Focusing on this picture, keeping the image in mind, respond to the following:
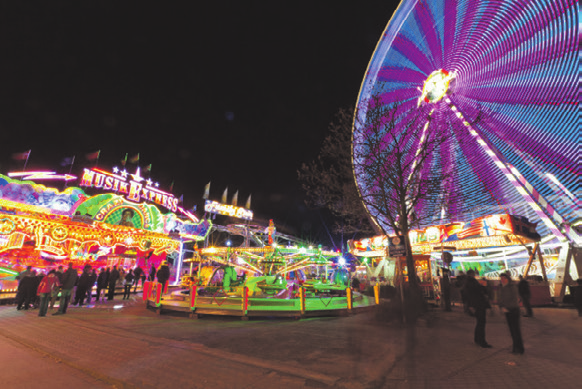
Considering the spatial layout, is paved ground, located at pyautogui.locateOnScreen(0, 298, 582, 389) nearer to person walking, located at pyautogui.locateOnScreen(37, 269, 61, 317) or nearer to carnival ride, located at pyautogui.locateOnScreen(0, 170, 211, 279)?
person walking, located at pyautogui.locateOnScreen(37, 269, 61, 317)

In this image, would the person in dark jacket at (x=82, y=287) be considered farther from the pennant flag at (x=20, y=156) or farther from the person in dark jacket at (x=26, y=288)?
the pennant flag at (x=20, y=156)

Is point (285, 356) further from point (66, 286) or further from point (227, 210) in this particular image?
point (227, 210)

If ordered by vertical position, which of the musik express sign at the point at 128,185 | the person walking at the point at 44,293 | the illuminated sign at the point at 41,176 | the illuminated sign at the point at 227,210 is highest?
the illuminated sign at the point at 227,210

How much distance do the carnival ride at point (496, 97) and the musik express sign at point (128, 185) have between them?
2025 centimetres

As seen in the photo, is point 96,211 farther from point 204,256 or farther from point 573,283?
point 573,283

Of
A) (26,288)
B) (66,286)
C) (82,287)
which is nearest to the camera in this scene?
(66,286)

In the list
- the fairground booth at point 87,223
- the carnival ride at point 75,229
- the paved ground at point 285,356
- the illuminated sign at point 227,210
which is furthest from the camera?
the illuminated sign at point 227,210

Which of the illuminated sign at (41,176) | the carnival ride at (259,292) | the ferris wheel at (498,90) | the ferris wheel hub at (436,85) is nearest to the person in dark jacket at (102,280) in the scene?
the carnival ride at (259,292)

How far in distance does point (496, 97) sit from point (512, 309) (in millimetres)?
15588

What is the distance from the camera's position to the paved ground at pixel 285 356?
3.96 m

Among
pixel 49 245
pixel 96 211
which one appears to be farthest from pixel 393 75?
pixel 49 245

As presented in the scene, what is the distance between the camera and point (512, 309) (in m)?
5.36

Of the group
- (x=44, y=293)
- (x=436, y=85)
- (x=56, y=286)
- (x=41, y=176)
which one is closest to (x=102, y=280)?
(x=56, y=286)

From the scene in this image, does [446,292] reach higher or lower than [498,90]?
lower
